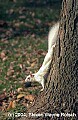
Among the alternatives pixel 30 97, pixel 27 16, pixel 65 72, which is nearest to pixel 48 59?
pixel 30 97

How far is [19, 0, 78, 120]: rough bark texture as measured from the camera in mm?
4430

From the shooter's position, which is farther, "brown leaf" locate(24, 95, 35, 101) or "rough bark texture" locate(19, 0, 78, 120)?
"brown leaf" locate(24, 95, 35, 101)

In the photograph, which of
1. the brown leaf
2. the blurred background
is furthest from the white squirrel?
the blurred background

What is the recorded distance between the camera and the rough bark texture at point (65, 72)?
14.5ft

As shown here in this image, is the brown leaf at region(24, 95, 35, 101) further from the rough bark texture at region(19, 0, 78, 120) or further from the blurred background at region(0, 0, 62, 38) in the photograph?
the blurred background at region(0, 0, 62, 38)

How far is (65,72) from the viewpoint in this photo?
15.1ft

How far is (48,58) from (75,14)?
1.40m

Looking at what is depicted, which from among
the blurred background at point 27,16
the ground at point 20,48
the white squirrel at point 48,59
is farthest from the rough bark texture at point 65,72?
the blurred background at point 27,16

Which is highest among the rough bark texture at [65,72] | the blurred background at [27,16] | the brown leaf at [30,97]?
the blurred background at [27,16]

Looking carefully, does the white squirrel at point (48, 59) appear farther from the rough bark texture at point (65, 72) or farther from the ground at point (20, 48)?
the rough bark texture at point (65, 72)

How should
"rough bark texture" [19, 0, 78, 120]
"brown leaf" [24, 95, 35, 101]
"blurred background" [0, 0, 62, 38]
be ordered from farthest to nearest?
"blurred background" [0, 0, 62, 38] → "brown leaf" [24, 95, 35, 101] → "rough bark texture" [19, 0, 78, 120]

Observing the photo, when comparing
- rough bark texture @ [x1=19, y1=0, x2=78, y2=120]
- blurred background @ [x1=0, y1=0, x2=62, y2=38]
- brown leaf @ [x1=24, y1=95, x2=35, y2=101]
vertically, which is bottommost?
brown leaf @ [x1=24, y1=95, x2=35, y2=101]

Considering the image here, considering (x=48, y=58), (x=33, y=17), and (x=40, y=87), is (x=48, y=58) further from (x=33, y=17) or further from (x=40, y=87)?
(x=33, y=17)

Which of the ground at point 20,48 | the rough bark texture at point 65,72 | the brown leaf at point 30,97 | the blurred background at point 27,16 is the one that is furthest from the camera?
the blurred background at point 27,16
